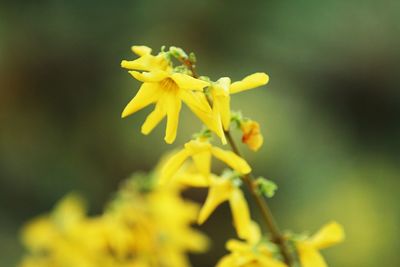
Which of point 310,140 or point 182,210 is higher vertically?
point 310,140

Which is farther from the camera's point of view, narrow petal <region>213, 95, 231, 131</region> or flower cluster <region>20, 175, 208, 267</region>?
flower cluster <region>20, 175, 208, 267</region>

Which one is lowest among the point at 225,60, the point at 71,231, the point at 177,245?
the point at 177,245

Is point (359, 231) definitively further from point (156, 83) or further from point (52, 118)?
point (156, 83)

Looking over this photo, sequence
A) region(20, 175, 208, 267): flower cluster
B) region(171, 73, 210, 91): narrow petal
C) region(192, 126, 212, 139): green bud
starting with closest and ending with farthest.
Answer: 1. region(171, 73, 210, 91): narrow petal
2. region(192, 126, 212, 139): green bud
3. region(20, 175, 208, 267): flower cluster

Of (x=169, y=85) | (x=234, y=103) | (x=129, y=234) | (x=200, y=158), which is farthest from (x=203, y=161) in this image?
(x=234, y=103)

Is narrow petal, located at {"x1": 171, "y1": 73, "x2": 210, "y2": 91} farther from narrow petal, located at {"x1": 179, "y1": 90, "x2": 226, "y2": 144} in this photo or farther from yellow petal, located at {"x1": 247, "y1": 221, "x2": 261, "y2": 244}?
yellow petal, located at {"x1": 247, "y1": 221, "x2": 261, "y2": 244}

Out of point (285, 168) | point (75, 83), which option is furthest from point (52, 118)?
point (285, 168)

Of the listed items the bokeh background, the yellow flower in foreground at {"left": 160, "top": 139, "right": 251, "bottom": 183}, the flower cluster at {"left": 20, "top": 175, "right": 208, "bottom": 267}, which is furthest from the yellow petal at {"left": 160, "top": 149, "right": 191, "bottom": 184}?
the bokeh background
